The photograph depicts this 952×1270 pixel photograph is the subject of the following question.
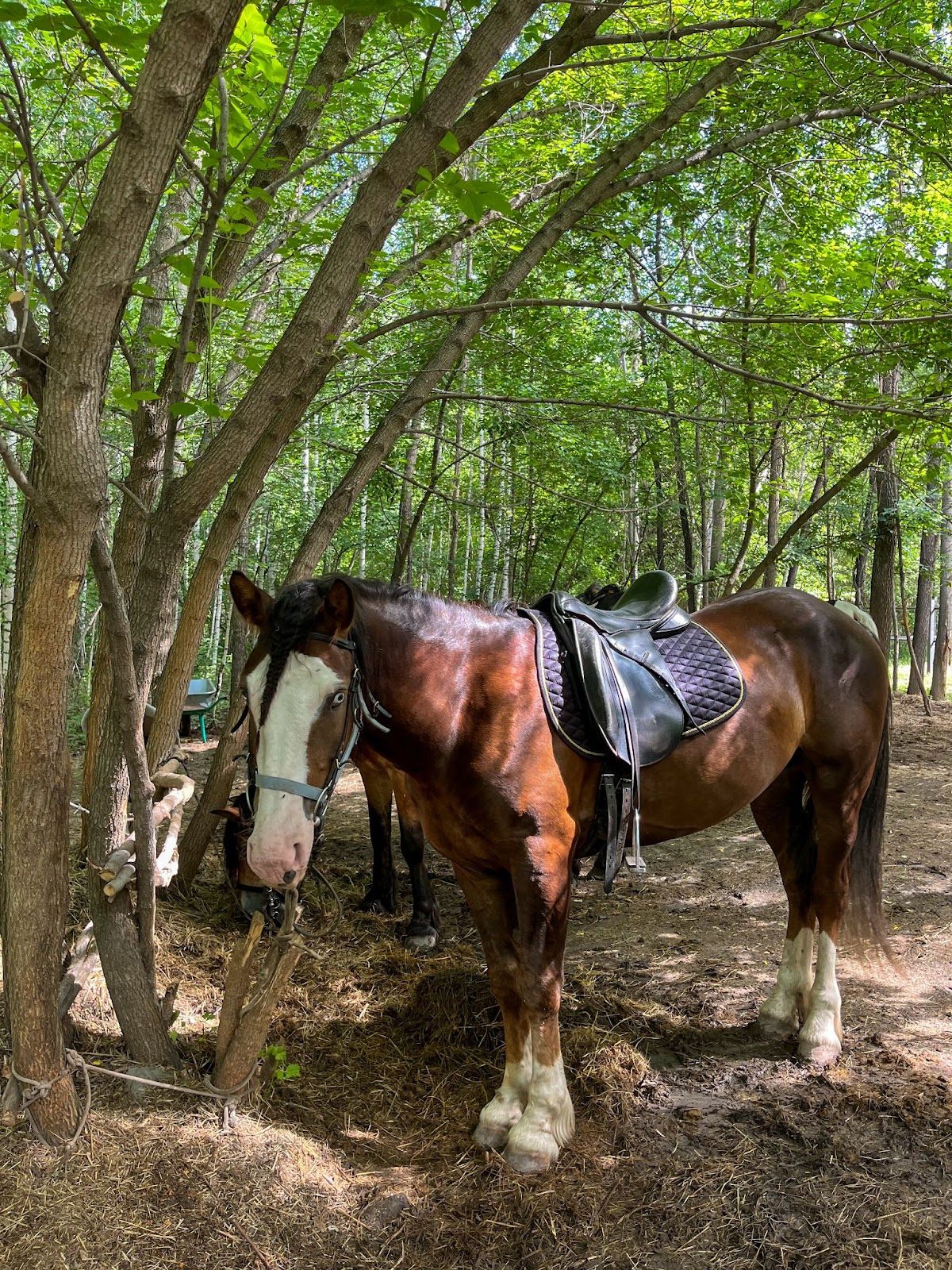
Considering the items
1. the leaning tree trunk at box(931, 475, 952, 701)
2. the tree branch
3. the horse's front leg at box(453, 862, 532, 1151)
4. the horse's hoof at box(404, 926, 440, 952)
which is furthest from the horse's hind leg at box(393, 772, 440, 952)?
the leaning tree trunk at box(931, 475, 952, 701)

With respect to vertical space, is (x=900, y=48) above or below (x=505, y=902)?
above

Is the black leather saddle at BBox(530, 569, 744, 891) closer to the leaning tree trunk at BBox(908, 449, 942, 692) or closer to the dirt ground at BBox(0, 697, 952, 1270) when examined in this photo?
the dirt ground at BBox(0, 697, 952, 1270)

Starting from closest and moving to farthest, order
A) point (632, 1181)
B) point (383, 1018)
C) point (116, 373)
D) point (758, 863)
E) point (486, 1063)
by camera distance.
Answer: point (632, 1181) < point (486, 1063) < point (383, 1018) < point (758, 863) < point (116, 373)

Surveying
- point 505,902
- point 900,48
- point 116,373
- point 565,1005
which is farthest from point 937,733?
point 116,373

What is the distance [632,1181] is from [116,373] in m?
8.24

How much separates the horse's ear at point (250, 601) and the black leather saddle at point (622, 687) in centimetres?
90

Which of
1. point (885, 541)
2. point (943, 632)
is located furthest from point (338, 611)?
point (943, 632)

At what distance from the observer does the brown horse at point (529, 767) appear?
2182 mm

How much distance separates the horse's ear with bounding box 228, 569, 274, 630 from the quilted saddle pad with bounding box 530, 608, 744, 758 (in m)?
0.90

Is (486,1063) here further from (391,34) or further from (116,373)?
(116,373)

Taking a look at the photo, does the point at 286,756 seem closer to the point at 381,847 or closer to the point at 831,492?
the point at 381,847

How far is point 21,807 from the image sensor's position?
2188mm

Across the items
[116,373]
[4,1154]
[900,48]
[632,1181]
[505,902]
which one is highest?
[900,48]

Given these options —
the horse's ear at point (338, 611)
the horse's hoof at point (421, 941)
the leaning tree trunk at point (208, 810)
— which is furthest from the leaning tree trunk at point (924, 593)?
the horse's ear at point (338, 611)
